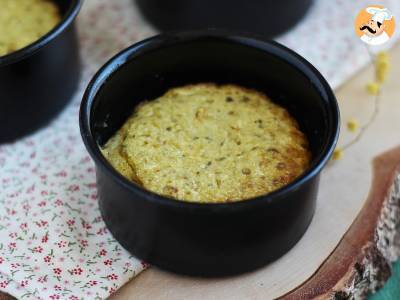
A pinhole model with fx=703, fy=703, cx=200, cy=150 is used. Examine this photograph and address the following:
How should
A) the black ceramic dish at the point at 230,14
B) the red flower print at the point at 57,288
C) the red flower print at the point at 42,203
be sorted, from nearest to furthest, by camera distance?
1. the red flower print at the point at 57,288
2. the red flower print at the point at 42,203
3. the black ceramic dish at the point at 230,14

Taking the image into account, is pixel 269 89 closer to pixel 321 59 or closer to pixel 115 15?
pixel 321 59

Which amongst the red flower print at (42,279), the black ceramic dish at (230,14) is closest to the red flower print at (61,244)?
the red flower print at (42,279)

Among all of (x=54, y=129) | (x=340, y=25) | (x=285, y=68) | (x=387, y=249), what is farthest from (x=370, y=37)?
(x=54, y=129)

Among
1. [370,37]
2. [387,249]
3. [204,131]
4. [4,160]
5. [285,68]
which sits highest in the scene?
[370,37]

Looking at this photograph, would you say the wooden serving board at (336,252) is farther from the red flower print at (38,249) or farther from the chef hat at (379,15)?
the chef hat at (379,15)

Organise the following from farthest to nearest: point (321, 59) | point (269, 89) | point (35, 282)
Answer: point (321, 59), point (269, 89), point (35, 282)

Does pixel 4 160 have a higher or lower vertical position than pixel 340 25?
lower

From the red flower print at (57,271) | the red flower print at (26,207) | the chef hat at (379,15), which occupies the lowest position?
the red flower print at (26,207)
